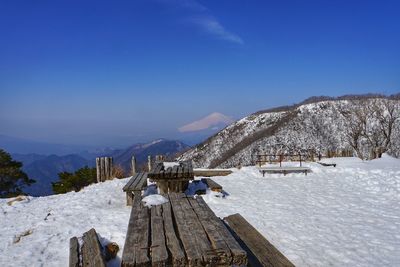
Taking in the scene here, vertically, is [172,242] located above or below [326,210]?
above

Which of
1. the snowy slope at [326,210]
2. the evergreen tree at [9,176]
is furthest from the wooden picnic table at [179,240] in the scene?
the evergreen tree at [9,176]

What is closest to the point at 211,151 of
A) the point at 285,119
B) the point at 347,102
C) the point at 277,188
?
the point at 285,119

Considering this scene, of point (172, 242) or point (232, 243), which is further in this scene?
point (172, 242)

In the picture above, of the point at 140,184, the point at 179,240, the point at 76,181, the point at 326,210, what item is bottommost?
the point at 326,210

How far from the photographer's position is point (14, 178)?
2491cm

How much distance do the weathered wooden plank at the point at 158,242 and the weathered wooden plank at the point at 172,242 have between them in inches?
2.6

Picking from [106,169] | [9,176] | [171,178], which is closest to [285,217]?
[171,178]

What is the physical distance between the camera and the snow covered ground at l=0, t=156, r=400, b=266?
7594 millimetres

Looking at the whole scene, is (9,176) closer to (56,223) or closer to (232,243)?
(56,223)

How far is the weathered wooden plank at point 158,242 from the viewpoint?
13.4ft

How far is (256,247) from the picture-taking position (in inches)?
271

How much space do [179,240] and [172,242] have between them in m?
0.28

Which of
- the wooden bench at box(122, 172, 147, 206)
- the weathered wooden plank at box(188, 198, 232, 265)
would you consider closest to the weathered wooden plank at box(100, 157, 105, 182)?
the wooden bench at box(122, 172, 147, 206)

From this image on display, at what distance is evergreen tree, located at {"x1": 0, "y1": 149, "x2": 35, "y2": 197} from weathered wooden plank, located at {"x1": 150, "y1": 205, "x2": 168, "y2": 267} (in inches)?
859
